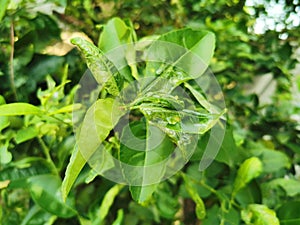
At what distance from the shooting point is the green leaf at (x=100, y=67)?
31 centimetres

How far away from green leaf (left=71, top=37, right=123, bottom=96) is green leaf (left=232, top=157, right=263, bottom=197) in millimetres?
222

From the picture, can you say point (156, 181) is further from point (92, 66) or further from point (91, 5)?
point (91, 5)

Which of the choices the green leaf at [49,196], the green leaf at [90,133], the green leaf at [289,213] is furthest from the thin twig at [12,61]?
the green leaf at [289,213]

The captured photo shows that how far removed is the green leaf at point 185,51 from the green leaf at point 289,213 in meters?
0.23

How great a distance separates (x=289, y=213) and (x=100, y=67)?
309 mm

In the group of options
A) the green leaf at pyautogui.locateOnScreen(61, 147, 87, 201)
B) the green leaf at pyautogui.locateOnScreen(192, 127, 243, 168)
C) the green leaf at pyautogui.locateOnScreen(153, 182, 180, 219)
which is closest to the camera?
the green leaf at pyautogui.locateOnScreen(61, 147, 87, 201)

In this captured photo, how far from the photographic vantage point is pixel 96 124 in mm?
321

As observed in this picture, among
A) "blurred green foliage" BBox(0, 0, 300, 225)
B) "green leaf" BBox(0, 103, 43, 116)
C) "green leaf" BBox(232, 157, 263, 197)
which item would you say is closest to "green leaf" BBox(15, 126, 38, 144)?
"blurred green foliage" BBox(0, 0, 300, 225)

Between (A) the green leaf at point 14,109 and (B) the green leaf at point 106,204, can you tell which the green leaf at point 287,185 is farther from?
(A) the green leaf at point 14,109

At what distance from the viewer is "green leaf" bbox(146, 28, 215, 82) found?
0.37m

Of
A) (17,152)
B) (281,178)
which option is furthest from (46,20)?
(281,178)

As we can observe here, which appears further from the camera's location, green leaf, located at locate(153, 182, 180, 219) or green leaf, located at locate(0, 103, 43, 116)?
green leaf, located at locate(153, 182, 180, 219)

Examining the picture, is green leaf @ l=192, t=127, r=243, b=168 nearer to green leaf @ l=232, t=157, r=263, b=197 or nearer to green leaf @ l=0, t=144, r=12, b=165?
green leaf @ l=232, t=157, r=263, b=197

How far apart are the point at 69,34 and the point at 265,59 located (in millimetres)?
305
